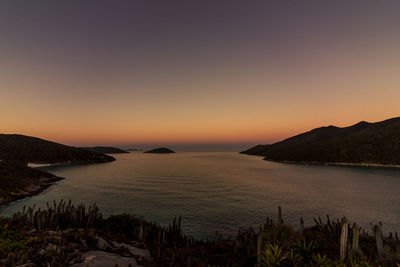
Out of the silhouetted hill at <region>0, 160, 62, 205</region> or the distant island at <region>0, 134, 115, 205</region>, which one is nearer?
the silhouetted hill at <region>0, 160, 62, 205</region>

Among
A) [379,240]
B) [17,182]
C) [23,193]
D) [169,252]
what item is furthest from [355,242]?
[17,182]

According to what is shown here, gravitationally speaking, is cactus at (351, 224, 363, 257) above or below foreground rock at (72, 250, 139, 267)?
above

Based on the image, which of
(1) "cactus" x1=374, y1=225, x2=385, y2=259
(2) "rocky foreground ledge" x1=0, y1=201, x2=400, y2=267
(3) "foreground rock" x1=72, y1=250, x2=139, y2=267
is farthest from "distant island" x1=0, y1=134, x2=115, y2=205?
(1) "cactus" x1=374, y1=225, x2=385, y2=259

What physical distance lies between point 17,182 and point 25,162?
11192cm

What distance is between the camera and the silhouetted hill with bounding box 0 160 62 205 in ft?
166

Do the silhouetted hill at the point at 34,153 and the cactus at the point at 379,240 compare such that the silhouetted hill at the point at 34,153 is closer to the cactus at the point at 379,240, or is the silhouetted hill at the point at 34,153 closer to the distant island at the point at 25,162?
the distant island at the point at 25,162

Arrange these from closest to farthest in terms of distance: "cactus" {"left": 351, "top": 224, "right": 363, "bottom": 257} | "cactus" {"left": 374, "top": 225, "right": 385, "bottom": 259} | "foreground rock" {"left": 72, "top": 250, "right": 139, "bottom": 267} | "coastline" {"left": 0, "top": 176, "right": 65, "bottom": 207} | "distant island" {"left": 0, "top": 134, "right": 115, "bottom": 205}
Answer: "foreground rock" {"left": 72, "top": 250, "right": 139, "bottom": 267}
"cactus" {"left": 351, "top": 224, "right": 363, "bottom": 257}
"cactus" {"left": 374, "top": 225, "right": 385, "bottom": 259}
"coastline" {"left": 0, "top": 176, "right": 65, "bottom": 207}
"distant island" {"left": 0, "top": 134, "right": 115, "bottom": 205}

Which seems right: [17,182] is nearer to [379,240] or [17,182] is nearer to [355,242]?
[355,242]

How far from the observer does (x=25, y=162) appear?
466 ft

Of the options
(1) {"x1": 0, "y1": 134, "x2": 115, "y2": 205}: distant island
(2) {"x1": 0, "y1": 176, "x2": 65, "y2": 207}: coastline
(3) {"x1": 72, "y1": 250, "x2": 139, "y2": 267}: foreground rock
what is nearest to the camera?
(3) {"x1": 72, "y1": 250, "x2": 139, "y2": 267}: foreground rock

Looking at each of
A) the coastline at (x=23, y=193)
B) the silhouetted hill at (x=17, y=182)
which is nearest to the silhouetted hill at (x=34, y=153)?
the silhouetted hill at (x=17, y=182)

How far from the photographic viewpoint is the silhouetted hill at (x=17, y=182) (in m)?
50.6

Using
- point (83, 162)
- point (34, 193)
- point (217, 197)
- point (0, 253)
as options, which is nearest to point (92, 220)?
point (0, 253)

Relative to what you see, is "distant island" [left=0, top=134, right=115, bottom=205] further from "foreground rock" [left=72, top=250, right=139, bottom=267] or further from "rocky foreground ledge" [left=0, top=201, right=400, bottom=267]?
"foreground rock" [left=72, top=250, right=139, bottom=267]
